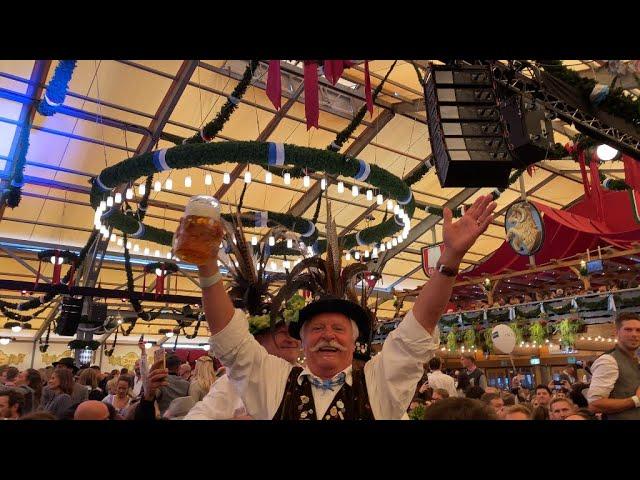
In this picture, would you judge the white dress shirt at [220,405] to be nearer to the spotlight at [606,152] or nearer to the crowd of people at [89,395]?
the crowd of people at [89,395]

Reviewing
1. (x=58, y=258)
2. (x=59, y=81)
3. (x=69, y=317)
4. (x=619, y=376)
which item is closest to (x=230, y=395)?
(x=619, y=376)

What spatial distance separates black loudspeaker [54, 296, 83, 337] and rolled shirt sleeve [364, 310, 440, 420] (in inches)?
279

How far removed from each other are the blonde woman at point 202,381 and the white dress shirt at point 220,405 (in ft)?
5.33

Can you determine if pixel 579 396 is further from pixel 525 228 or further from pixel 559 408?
pixel 525 228

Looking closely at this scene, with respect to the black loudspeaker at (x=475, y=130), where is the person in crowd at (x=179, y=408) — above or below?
below

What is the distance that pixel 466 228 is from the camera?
1438 mm

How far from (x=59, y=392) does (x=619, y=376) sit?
159 inches

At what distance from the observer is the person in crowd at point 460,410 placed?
1.21 metres

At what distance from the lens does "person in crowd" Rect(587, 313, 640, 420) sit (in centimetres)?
258

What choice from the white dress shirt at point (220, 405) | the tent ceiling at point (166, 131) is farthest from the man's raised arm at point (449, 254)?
the tent ceiling at point (166, 131)

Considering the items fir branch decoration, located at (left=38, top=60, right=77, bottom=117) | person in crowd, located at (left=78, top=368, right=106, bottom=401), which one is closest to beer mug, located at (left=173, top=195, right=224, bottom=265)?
person in crowd, located at (left=78, top=368, right=106, bottom=401)

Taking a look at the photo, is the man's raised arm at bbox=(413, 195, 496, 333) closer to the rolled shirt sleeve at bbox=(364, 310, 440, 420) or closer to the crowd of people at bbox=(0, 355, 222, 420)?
the rolled shirt sleeve at bbox=(364, 310, 440, 420)

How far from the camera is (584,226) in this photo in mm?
→ 10945

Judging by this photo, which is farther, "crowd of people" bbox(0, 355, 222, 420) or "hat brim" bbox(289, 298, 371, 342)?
"crowd of people" bbox(0, 355, 222, 420)
